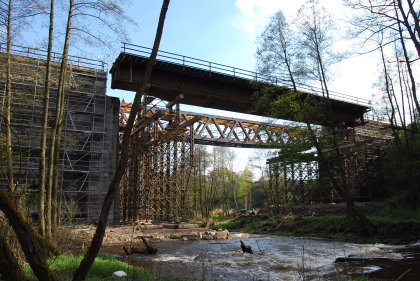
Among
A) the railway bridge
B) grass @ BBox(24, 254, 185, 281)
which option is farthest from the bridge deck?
grass @ BBox(24, 254, 185, 281)

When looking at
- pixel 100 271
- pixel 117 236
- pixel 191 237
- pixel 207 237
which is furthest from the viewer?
pixel 207 237

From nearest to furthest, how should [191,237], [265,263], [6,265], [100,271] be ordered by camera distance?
[6,265]
[100,271]
[265,263]
[191,237]

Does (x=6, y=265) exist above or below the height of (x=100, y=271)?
above

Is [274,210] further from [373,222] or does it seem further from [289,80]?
[289,80]

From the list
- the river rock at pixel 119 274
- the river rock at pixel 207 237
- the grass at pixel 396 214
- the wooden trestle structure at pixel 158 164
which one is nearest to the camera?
the river rock at pixel 119 274

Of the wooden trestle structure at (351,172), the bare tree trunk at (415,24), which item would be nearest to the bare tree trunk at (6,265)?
the bare tree trunk at (415,24)

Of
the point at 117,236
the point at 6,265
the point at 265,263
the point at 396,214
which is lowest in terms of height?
the point at 265,263

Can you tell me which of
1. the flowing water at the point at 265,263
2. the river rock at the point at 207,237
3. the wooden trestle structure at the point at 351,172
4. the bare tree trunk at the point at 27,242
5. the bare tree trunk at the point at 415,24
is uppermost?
the bare tree trunk at the point at 415,24

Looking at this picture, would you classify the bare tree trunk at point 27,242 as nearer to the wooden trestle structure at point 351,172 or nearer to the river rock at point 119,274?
the river rock at point 119,274

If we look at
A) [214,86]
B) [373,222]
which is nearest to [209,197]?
[214,86]

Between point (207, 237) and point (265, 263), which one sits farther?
point (207, 237)

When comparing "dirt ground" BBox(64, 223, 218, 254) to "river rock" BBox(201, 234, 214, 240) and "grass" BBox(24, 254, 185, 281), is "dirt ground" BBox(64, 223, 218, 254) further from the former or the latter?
"grass" BBox(24, 254, 185, 281)

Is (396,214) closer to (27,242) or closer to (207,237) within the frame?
(207,237)

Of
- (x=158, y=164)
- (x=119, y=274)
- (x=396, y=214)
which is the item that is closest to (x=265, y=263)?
(x=119, y=274)
